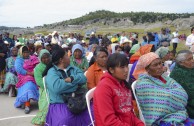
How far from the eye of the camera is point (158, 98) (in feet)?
11.6

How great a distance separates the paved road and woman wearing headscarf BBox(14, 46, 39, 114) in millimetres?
156

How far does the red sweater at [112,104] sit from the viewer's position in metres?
3.03

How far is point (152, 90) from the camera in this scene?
11.7 ft

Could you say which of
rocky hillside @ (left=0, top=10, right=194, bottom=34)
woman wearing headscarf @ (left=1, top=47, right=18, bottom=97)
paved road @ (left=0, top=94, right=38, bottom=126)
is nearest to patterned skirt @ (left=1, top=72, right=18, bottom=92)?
woman wearing headscarf @ (left=1, top=47, right=18, bottom=97)

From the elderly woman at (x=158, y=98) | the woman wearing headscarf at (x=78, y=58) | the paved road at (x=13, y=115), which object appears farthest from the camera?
the woman wearing headscarf at (x=78, y=58)

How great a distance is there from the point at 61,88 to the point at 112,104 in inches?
51.8

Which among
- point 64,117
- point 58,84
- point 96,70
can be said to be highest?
point 58,84

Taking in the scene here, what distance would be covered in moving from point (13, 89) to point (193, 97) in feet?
20.2

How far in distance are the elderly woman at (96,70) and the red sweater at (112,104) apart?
172 cm

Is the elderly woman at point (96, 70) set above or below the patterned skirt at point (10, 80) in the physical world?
above

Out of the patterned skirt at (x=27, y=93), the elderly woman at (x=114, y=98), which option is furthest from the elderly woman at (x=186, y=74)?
the patterned skirt at (x=27, y=93)

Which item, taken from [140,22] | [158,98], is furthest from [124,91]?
[140,22]

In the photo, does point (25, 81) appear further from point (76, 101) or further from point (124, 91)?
point (124, 91)

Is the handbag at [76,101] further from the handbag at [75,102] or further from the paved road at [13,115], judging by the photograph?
the paved road at [13,115]
